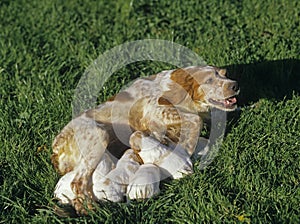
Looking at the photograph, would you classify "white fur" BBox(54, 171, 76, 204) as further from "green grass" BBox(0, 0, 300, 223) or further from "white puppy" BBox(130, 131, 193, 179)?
"white puppy" BBox(130, 131, 193, 179)

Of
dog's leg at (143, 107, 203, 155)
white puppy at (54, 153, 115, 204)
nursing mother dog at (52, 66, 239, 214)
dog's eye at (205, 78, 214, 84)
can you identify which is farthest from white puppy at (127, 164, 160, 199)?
dog's eye at (205, 78, 214, 84)

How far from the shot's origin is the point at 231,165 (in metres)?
4.16

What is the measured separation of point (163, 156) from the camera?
399 cm

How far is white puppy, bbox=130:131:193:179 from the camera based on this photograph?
13.1ft

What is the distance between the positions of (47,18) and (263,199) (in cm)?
377

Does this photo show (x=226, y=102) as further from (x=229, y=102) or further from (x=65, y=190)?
(x=65, y=190)

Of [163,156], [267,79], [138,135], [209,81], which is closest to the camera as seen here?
[163,156]

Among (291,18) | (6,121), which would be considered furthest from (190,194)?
(291,18)

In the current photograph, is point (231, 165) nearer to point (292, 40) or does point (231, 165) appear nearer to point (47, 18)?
point (292, 40)

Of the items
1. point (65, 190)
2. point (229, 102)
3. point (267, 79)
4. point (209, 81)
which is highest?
point (209, 81)

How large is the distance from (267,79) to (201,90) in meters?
1.22

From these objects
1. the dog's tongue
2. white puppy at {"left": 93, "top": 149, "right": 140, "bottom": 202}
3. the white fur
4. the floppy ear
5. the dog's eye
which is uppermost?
the dog's eye

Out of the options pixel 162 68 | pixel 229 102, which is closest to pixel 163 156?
pixel 229 102

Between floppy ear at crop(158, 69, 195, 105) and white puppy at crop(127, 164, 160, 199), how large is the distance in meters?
0.58
